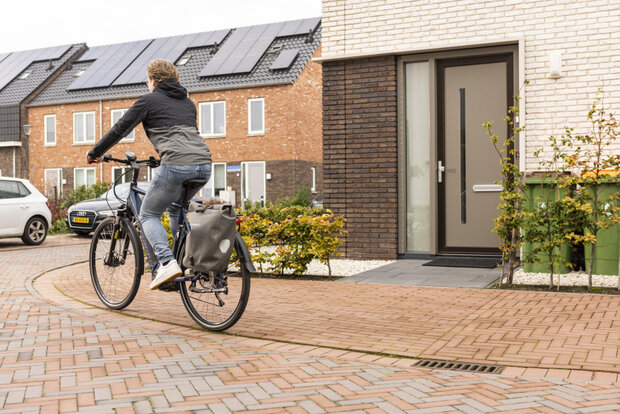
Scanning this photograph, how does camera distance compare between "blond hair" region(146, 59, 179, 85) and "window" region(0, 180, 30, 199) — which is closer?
"blond hair" region(146, 59, 179, 85)

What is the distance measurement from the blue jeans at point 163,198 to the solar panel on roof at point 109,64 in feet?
103

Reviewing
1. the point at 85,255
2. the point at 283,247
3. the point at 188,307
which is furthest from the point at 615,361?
the point at 85,255

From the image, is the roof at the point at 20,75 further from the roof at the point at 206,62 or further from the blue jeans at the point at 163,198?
the blue jeans at the point at 163,198

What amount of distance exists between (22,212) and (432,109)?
8604mm

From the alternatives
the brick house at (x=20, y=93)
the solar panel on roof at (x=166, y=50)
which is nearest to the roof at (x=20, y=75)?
the brick house at (x=20, y=93)

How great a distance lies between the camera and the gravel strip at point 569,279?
7500 millimetres

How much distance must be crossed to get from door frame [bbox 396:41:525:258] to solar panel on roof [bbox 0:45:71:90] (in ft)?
112

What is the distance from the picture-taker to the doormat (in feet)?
29.2

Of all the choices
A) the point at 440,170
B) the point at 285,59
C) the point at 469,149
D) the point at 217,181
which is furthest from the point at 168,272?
the point at 217,181

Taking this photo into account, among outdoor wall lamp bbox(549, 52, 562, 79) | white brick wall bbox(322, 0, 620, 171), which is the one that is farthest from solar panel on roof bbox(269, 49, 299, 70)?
outdoor wall lamp bbox(549, 52, 562, 79)

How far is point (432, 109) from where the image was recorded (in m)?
9.82

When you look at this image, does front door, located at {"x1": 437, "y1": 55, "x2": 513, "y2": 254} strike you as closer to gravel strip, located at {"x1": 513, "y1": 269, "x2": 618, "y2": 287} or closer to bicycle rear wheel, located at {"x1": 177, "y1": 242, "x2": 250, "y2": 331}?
gravel strip, located at {"x1": 513, "y1": 269, "x2": 618, "y2": 287}

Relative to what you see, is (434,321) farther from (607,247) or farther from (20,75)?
(20,75)

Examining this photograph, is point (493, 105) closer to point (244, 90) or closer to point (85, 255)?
point (85, 255)
